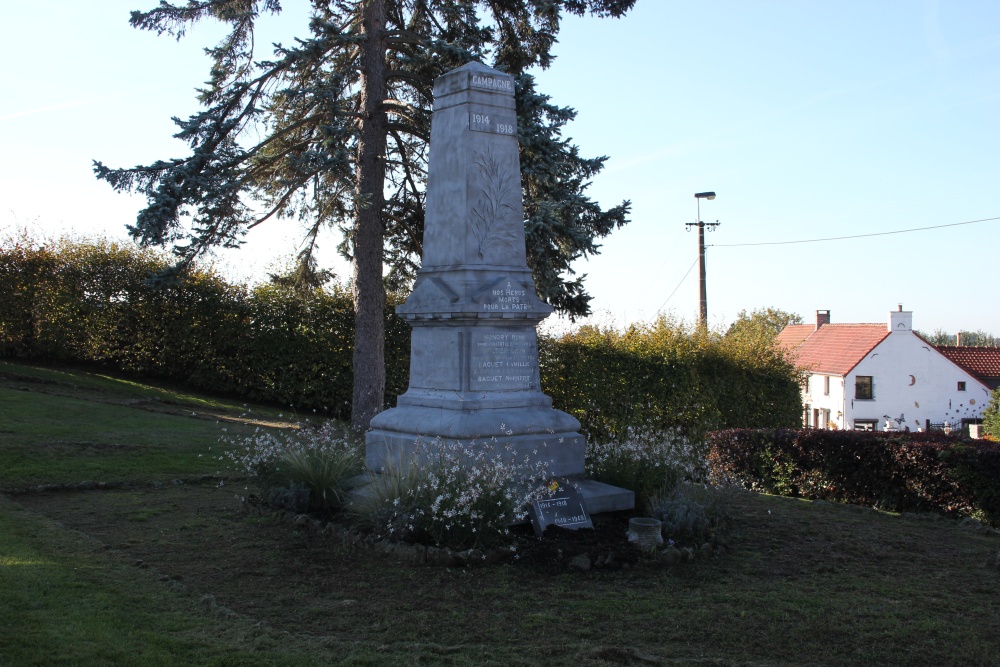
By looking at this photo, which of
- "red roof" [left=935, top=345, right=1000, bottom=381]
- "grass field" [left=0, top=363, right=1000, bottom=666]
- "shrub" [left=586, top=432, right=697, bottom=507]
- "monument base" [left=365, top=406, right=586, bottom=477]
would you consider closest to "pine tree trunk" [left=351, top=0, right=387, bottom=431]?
"grass field" [left=0, top=363, right=1000, bottom=666]

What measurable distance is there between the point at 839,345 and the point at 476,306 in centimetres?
4173

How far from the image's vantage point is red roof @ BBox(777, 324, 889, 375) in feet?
142

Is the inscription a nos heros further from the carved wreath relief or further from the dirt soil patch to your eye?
the dirt soil patch

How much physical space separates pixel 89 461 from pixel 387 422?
467cm

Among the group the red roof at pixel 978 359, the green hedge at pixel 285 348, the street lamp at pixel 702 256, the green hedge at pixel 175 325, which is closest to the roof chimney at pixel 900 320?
the red roof at pixel 978 359

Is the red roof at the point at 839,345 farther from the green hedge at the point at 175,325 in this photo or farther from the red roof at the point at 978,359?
the green hedge at the point at 175,325

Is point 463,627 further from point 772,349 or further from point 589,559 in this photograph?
point 772,349

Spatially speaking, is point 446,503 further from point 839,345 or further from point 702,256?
point 839,345

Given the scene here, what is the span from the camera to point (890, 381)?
4353 cm

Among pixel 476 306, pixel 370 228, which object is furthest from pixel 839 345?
pixel 476 306

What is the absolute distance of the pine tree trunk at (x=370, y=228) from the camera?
15.8 meters

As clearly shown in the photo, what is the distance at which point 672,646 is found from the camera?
→ 5094mm

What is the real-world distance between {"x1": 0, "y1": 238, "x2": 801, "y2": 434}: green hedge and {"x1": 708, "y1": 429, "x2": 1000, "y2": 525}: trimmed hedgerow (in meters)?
5.18

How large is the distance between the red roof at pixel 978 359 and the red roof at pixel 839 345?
16.9ft
